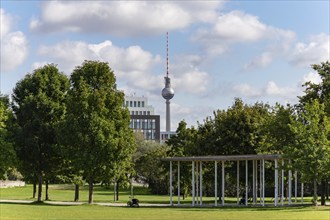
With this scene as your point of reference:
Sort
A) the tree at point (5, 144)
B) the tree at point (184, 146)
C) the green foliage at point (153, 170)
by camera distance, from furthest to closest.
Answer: the green foliage at point (153, 170), the tree at point (184, 146), the tree at point (5, 144)

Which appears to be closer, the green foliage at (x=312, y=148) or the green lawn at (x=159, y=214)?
the green lawn at (x=159, y=214)

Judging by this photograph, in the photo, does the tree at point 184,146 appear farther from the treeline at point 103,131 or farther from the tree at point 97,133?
the tree at point 97,133

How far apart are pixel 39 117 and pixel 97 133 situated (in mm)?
9386

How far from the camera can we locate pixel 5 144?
59250mm

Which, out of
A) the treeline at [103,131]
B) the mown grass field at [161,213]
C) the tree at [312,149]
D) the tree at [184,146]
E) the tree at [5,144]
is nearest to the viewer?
the mown grass field at [161,213]

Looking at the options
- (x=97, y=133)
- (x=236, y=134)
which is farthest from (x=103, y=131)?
(x=236, y=134)

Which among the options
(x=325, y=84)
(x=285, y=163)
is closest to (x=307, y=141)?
(x=285, y=163)

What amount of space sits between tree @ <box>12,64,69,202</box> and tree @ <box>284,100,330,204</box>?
23661mm

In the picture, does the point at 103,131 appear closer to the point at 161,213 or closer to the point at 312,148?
the point at 161,213

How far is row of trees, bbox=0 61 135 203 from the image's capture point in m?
56.7

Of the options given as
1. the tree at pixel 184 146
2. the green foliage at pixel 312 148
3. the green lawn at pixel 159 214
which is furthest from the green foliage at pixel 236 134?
the green lawn at pixel 159 214

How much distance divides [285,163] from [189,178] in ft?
69.5

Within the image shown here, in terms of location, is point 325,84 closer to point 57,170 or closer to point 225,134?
point 225,134

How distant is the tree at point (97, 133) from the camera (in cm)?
5634
